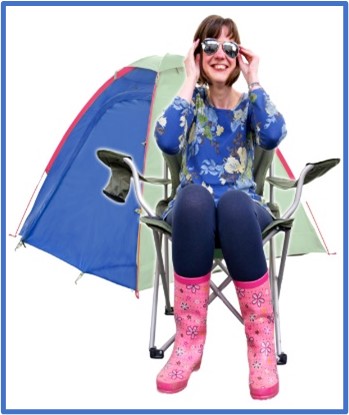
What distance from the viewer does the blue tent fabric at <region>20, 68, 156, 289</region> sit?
3574 millimetres

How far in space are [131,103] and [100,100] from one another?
0.55 ft

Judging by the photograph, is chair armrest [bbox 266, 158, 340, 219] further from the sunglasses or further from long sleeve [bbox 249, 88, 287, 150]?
the sunglasses


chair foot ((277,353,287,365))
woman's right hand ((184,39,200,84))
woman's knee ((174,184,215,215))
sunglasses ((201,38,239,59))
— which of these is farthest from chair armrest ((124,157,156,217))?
chair foot ((277,353,287,365))

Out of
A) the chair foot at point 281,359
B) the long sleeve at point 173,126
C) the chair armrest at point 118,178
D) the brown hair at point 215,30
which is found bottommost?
the chair foot at point 281,359

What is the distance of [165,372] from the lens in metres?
2.56

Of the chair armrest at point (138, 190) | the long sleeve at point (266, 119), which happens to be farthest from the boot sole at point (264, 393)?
the long sleeve at point (266, 119)

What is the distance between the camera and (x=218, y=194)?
107 inches

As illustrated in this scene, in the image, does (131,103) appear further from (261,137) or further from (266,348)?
(266,348)

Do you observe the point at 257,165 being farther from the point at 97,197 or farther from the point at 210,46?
the point at 97,197

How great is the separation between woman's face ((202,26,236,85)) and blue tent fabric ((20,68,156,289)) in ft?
2.88

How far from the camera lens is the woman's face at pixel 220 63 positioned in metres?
2.72

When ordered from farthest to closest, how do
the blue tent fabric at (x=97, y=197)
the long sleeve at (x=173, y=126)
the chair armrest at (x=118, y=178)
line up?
1. the blue tent fabric at (x=97, y=197)
2. the chair armrest at (x=118, y=178)
3. the long sleeve at (x=173, y=126)

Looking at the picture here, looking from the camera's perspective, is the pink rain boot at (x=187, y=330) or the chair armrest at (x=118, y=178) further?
the chair armrest at (x=118, y=178)

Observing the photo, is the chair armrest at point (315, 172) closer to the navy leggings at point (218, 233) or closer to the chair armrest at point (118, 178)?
the navy leggings at point (218, 233)
